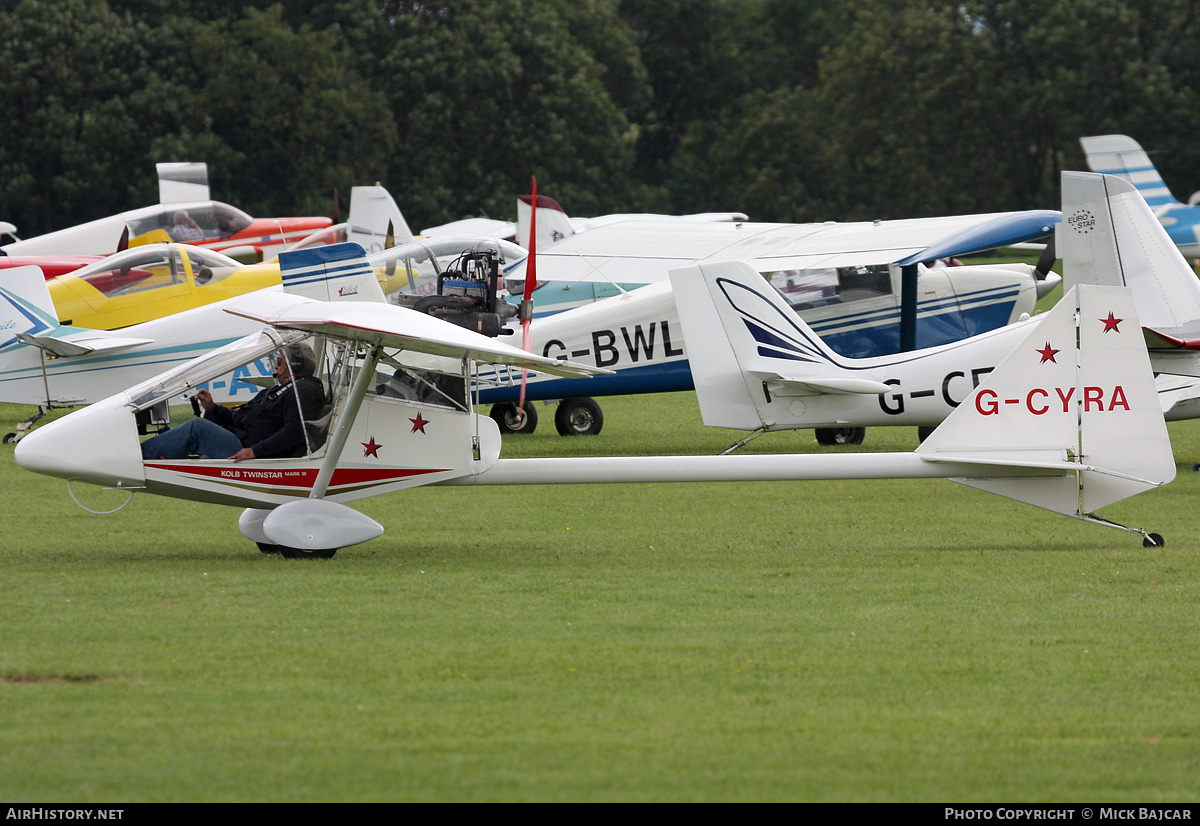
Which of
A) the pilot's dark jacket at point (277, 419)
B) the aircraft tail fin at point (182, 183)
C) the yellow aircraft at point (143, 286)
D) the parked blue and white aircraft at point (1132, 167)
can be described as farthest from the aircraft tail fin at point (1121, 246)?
the aircraft tail fin at point (182, 183)

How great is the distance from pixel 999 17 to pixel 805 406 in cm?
5532

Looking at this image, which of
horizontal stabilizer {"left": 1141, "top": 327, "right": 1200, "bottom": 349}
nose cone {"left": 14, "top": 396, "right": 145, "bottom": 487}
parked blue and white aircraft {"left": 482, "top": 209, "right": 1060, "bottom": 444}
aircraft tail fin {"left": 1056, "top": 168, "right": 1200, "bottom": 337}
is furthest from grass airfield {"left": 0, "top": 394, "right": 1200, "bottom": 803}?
parked blue and white aircraft {"left": 482, "top": 209, "right": 1060, "bottom": 444}

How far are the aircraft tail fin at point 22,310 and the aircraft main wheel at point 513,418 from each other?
199 inches

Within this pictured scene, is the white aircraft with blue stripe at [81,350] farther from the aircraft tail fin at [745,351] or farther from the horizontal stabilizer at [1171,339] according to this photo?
the horizontal stabilizer at [1171,339]

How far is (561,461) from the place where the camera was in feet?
31.3

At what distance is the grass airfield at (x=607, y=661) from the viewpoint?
4.96m

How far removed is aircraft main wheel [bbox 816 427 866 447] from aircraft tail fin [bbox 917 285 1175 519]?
6.04 meters

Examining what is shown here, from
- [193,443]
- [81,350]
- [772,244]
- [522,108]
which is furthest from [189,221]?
[522,108]

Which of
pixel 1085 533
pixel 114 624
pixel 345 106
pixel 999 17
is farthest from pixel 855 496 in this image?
pixel 999 17

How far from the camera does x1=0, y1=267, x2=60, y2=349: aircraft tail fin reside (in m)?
14.9

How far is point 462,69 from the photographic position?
61500 millimetres

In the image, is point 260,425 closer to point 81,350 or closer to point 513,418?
point 81,350

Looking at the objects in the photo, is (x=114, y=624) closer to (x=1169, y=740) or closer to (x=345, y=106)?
(x=1169, y=740)

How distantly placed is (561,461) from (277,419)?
1878mm
